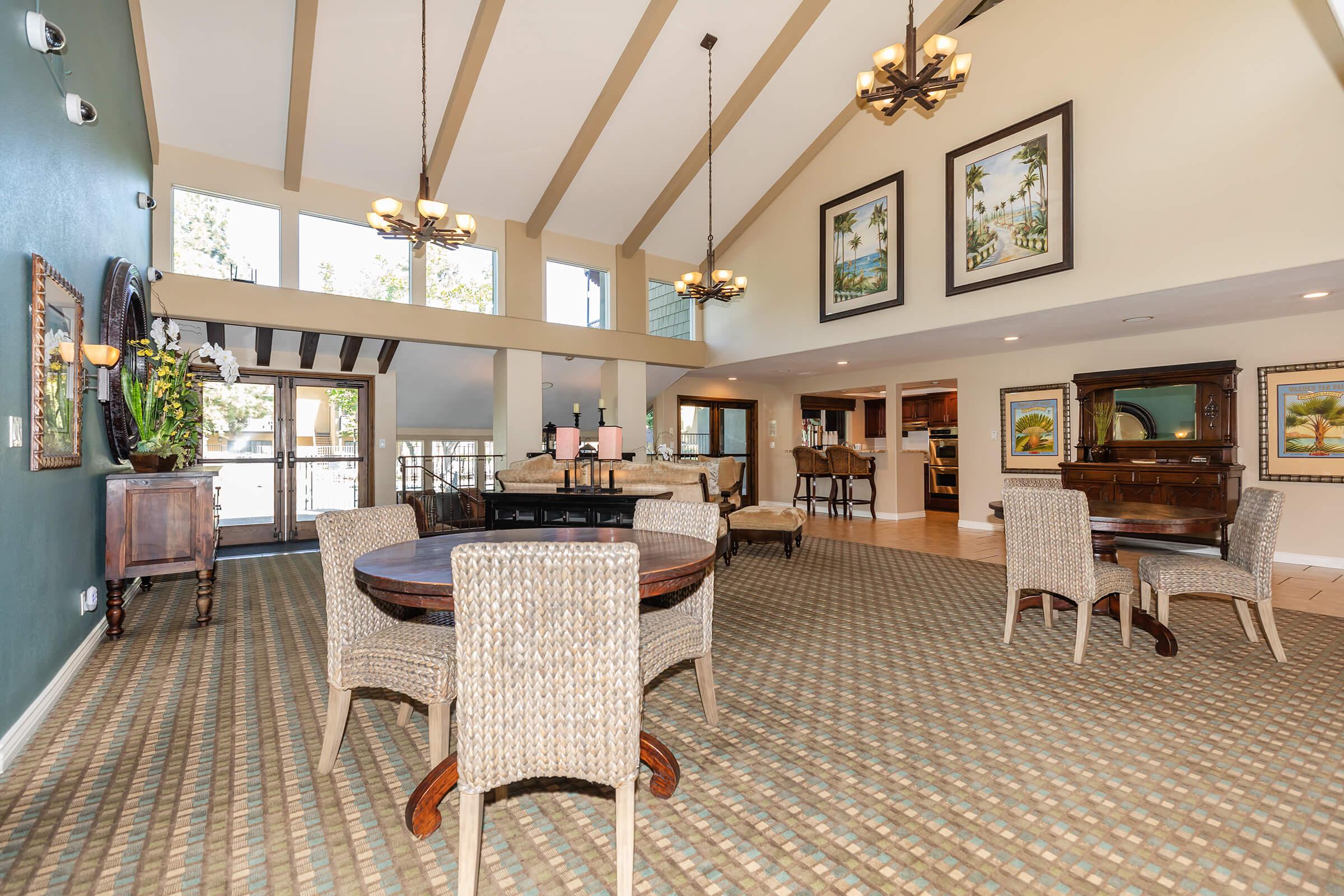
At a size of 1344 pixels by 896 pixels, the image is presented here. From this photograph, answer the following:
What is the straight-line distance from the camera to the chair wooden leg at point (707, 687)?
93.4 inches

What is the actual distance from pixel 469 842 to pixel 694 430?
9.39m

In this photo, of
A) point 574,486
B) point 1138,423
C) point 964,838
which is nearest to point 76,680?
point 574,486

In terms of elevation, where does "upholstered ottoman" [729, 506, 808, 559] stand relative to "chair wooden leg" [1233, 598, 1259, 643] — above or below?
above

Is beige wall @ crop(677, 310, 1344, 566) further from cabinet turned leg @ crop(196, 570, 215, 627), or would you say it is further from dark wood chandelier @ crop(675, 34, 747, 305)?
cabinet turned leg @ crop(196, 570, 215, 627)

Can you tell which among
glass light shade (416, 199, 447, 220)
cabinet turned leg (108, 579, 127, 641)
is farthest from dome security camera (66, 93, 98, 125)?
cabinet turned leg (108, 579, 127, 641)

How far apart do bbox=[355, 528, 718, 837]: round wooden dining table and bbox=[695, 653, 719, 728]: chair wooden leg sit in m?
0.43

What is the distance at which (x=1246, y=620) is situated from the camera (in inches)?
128

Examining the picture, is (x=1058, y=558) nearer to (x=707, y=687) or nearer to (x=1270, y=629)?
(x=1270, y=629)

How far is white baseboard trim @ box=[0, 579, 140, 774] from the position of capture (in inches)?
84.9

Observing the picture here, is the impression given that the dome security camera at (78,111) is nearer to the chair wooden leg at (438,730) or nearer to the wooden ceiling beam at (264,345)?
the chair wooden leg at (438,730)

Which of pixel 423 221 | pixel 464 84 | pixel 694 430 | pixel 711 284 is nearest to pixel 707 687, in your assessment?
pixel 423 221

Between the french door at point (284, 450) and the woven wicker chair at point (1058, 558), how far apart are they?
7.55 meters

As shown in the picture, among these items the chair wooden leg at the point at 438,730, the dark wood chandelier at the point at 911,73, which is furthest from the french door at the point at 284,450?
the dark wood chandelier at the point at 911,73

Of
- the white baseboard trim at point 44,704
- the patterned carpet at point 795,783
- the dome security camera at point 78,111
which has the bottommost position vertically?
the patterned carpet at point 795,783
